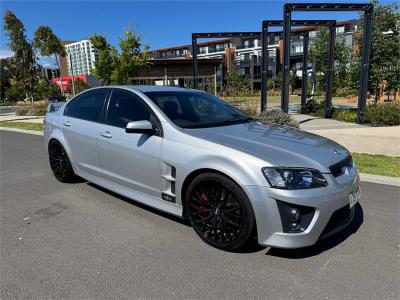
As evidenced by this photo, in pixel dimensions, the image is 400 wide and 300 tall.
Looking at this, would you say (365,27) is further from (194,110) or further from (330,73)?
(194,110)

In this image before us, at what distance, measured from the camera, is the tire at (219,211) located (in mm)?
3109

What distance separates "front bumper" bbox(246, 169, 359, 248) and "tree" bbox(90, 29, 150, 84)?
19440 millimetres

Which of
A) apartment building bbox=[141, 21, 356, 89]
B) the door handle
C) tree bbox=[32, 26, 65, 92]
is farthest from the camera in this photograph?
apartment building bbox=[141, 21, 356, 89]

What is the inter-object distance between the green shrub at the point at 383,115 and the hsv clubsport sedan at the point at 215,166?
941cm

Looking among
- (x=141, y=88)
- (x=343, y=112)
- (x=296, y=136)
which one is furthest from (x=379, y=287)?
(x=343, y=112)

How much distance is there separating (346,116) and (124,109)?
11.6 meters

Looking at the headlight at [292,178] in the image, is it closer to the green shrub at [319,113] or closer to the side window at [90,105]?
the side window at [90,105]

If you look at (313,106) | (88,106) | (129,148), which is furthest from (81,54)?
(129,148)

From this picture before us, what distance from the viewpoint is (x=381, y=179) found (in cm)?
564

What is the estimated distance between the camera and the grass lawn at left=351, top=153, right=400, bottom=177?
596 cm

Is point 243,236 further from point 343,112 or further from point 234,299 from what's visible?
point 343,112

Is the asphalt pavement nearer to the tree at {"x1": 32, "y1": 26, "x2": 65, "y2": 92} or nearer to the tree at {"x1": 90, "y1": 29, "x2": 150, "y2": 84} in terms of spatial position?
the tree at {"x1": 90, "y1": 29, "x2": 150, "y2": 84}

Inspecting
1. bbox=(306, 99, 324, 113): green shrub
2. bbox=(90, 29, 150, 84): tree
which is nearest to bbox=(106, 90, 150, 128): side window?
bbox=(306, 99, 324, 113): green shrub

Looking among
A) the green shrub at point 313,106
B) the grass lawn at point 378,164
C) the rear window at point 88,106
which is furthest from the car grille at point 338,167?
the green shrub at point 313,106
